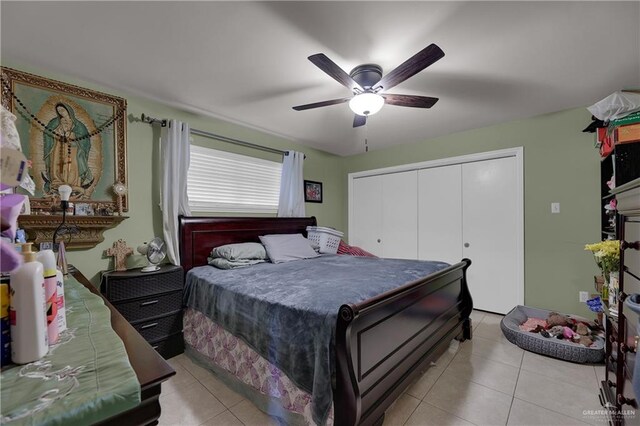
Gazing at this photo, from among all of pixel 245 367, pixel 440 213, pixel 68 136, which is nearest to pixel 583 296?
pixel 440 213

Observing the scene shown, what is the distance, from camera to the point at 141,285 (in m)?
2.19

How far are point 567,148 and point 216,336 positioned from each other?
399 cm

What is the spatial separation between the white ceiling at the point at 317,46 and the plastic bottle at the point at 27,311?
5.25ft

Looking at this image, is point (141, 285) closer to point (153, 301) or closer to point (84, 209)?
point (153, 301)

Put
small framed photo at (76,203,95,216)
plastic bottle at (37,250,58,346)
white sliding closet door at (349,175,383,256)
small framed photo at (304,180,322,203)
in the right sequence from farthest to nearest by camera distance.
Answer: white sliding closet door at (349,175,383,256), small framed photo at (304,180,322,203), small framed photo at (76,203,95,216), plastic bottle at (37,250,58,346)

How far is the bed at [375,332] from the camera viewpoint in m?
1.25

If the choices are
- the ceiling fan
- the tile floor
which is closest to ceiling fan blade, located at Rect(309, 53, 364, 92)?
the ceiling fan

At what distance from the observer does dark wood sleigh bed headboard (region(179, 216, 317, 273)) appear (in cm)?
272

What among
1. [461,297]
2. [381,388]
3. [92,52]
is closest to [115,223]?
[92,52]

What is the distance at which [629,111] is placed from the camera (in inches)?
78.5

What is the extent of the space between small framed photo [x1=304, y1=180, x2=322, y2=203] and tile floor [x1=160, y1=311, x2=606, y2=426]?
2693 mm

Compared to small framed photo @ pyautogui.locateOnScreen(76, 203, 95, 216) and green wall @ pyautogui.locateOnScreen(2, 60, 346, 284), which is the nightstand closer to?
green wall @ pyautogui.locateOnScreen(2, 60, 346, 284)

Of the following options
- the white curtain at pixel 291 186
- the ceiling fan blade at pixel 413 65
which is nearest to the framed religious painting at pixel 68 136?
the white curtain at pixel 291 186

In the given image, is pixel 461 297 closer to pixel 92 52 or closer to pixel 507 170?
pixel 507 170
